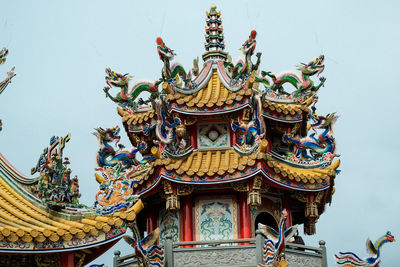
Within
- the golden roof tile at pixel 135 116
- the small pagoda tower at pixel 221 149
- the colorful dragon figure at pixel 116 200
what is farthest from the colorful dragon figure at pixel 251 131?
the colorful dragon figure at pixel 116 200

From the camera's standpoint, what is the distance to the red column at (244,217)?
20547 millimetres

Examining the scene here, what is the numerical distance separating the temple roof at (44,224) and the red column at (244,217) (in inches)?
214

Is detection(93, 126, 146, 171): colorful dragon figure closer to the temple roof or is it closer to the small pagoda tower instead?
the small pagoda tower

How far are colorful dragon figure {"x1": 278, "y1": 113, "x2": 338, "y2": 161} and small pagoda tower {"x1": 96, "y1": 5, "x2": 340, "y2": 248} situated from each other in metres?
0.03

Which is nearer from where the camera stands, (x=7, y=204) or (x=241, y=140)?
(x=7, y=204)

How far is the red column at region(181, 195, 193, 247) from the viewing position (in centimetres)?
2080

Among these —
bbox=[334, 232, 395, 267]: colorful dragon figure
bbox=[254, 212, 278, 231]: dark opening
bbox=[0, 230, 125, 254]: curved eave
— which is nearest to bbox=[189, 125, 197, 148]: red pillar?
bbox=[254, 212, 278, 231]: dark opening

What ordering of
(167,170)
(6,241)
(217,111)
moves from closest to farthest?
(6,241) → (167,170) → (217,111)

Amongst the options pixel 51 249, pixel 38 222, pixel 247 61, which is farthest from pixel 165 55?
pixel 51 249

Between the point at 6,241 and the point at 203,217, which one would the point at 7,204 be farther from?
the point at 203,217

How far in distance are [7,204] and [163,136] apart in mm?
6656

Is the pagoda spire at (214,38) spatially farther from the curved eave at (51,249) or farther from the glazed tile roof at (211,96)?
the curved eave at (51,249)

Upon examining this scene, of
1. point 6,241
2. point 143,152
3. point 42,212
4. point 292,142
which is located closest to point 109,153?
point 143,152

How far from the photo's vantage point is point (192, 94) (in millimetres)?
22812
